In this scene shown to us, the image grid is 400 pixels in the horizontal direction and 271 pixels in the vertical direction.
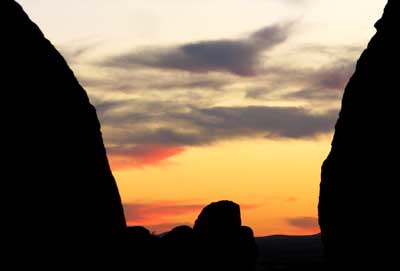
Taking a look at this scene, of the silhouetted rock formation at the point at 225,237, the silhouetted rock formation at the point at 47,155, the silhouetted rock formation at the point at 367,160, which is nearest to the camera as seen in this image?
the silhouetted rock formation at the point at 47,155

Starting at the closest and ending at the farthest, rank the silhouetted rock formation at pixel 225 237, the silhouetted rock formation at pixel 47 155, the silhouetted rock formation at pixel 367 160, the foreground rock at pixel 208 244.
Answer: the silhouetted rock formation at pixel 47 155
the silhouetted rock formation at pixel 367 160
the foreground rock at pixel 208 244
the silhouetted rock formation at pixel 225 237

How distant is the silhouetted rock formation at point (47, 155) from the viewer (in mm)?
11203

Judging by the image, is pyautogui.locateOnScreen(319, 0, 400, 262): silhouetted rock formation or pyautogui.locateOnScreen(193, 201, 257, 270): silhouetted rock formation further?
pyautogui.locateOnScreen(193, 201, 257, 270): silhouetted rock formation

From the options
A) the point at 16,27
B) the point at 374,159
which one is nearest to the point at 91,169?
the point at 16,27

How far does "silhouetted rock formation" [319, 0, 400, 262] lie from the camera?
44.4 ft

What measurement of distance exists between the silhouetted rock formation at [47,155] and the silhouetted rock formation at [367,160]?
4.45 metres

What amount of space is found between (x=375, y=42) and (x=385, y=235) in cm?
374

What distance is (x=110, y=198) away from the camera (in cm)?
1288

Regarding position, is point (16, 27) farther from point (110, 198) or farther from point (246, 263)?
point (246, 263)

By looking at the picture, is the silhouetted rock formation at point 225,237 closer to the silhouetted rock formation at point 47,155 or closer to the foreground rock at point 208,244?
the foreground rock at point 208,244

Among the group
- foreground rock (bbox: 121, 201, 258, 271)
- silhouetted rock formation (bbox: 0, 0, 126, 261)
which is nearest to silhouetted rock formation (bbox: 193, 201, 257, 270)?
foreground rock (bbox: 121, 201, 258, 271)

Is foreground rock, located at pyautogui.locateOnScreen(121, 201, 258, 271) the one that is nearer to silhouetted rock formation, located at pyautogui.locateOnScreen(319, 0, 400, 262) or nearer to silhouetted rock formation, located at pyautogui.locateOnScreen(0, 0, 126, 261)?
silhouetted rock formation, located at pyautogui.locateOnScreen(319, 0, 400, 262)

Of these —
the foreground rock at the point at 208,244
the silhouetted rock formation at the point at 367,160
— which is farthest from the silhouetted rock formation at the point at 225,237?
the silhouetted rock formation at the point at 367,160

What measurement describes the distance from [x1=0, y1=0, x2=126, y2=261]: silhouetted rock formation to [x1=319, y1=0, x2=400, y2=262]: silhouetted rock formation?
4452 mm
